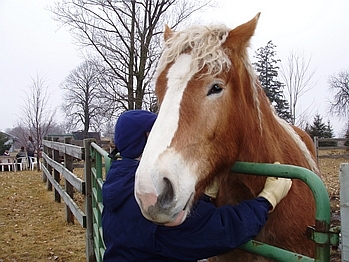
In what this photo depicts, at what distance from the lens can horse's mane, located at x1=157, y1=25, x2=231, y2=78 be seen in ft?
6.01

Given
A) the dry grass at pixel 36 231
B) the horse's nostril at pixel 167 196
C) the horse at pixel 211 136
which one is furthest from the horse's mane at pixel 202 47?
the dry grass at pixel 36 231

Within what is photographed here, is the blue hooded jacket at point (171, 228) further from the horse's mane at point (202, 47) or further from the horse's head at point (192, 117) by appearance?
the horse's mane at point (202, 47)

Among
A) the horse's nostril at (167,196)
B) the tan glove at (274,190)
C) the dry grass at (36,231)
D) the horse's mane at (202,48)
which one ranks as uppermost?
the horse's mane at (202,48)

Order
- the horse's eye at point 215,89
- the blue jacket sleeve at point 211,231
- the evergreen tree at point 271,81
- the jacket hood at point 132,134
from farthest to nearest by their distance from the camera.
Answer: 1. the evergreen tree at point 271,81
2. the jacket hood at point 132,134
3. the horse's eye at point 215,89
4. the blue jacket sleeve at point 211,231

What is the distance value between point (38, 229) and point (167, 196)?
6.79 m

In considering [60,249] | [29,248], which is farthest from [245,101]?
[29,248]

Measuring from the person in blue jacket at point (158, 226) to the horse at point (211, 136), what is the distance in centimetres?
17

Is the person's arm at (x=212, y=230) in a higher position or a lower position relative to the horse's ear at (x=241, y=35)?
lower

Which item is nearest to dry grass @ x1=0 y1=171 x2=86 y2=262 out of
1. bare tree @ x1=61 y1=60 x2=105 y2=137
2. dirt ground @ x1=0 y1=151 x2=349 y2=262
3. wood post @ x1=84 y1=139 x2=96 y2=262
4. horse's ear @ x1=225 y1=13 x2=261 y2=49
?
dirt ground @ x1=0 y1=151 x2=349 y2=262

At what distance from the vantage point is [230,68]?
1913mm

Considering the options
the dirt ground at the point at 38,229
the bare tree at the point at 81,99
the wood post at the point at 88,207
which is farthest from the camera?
the bare tree at the point at 81,99

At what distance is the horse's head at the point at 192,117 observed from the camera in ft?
4.71

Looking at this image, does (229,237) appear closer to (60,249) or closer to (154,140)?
(154,140)

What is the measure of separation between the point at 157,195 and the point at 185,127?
397mm
